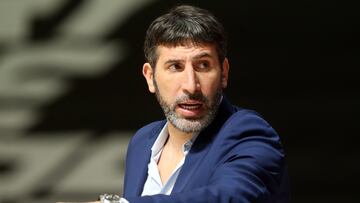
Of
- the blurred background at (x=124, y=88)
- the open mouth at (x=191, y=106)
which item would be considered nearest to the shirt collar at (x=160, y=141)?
the open mouth at (x=191, y=106)

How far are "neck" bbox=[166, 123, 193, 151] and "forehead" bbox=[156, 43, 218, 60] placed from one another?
0.78ft

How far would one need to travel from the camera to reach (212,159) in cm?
186

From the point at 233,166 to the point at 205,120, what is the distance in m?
0.20

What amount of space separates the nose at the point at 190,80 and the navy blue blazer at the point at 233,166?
138 mm

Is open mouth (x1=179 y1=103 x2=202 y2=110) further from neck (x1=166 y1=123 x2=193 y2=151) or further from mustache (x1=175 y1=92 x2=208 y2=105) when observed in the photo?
neck (x1=166 y1=123 x2=193 y2=151)

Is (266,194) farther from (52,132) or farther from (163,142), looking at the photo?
(52,132)

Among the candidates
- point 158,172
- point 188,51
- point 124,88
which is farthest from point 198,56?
point 124,88

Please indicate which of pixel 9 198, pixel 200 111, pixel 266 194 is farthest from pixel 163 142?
pixel 9 198

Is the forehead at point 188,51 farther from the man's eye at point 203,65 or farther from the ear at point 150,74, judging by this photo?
the ear at point 150,74

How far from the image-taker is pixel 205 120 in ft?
6.33

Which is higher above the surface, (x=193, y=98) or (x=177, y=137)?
(x=193, y=98)

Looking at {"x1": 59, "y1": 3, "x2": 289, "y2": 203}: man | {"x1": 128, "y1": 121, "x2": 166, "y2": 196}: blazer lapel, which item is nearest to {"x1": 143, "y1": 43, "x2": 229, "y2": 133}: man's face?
{"x1": 59, "y1": 3, "x2": 289, "y2": 203}: man

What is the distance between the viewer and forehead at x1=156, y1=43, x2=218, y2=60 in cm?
184

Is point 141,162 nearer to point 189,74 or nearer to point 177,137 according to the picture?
point 177,137
